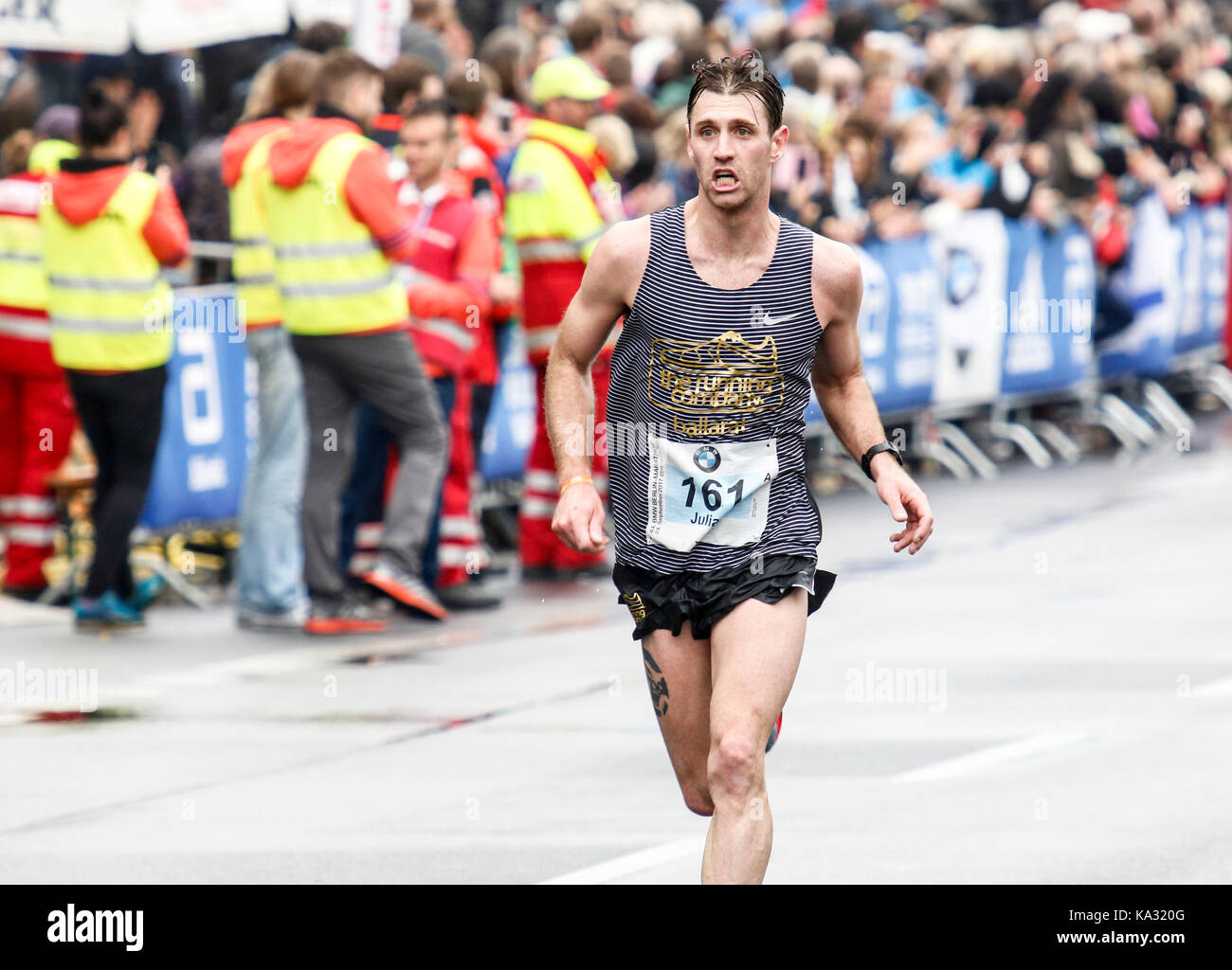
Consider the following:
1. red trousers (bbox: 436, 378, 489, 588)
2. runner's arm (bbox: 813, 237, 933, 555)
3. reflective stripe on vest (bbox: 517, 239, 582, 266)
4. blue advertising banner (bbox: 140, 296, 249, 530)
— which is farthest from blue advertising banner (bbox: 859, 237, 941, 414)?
runner's arm (bbox: 813, 237, 933, 555)

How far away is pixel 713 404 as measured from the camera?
576 cm

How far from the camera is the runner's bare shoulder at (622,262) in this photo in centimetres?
577

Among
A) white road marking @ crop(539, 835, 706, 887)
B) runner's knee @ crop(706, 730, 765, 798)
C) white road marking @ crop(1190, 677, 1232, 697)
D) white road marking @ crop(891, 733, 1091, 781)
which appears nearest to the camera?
runner's knee @ crop(706, 730, 765, 798)

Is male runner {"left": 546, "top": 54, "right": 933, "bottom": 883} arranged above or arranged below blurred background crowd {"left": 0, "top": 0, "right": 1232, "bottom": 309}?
below

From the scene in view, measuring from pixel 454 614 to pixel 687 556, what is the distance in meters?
5.83

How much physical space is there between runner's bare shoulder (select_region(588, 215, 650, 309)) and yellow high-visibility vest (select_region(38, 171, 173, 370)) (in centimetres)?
541

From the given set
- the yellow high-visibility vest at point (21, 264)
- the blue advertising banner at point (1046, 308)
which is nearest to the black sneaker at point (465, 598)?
the yellow high-visibility vest at point (21, 264)

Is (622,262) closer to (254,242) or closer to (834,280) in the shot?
(834,280)

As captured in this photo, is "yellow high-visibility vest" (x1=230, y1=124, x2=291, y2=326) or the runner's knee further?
"yellow high-visibility vest" (x1=230, y1=124, x2=291, y2=326)

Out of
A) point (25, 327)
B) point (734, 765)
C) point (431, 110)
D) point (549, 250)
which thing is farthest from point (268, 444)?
point (734, 765)

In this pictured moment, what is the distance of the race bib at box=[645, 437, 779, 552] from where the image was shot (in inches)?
227

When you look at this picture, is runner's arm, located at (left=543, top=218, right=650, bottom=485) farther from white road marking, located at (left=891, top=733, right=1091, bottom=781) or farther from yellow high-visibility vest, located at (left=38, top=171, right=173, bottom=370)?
yellow high-visibility vest, located at (left=38, top=171, right=173, bottom=370)

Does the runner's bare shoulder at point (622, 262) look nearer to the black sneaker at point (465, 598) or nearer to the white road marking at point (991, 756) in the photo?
the white road marking at point (991, 756)
